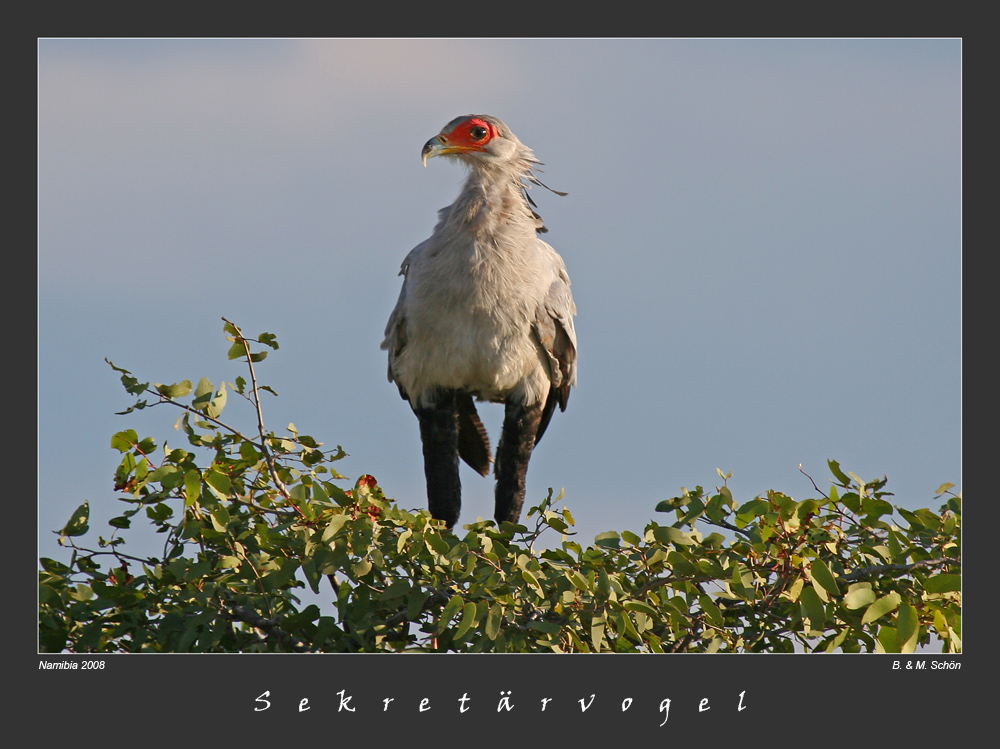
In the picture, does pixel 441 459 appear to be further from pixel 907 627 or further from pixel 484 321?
pixel 907 627

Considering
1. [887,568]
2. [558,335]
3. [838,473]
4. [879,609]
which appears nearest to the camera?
[879,609]

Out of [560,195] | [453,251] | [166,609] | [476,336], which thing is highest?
[560,195]

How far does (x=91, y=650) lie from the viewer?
3809 millimetres

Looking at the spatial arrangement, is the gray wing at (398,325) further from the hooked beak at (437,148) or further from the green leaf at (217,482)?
the green leaf at (217,482)

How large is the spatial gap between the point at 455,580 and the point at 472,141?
305cm

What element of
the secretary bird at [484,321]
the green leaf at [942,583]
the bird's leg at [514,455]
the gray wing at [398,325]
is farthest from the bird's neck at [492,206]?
the green leaf at [942,583]

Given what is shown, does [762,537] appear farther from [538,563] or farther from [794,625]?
[538,563]

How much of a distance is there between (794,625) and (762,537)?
0.35 m

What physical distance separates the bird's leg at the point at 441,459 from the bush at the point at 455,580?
1.94 meters

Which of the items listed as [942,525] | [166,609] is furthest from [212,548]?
[942,525]

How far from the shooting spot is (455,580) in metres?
3.90

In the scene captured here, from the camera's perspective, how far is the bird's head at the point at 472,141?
5980mm

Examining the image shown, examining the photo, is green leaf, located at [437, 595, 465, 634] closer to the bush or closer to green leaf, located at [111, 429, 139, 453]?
Answer: the bush

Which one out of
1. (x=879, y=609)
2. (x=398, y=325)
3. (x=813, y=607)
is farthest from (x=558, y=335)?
(x=879, y=609)
